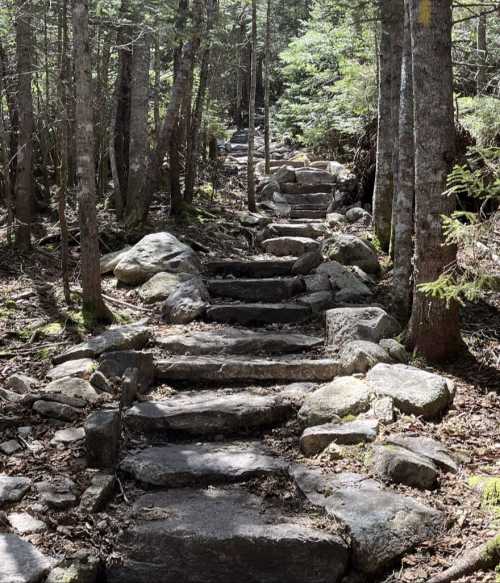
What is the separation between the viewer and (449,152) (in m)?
5.98

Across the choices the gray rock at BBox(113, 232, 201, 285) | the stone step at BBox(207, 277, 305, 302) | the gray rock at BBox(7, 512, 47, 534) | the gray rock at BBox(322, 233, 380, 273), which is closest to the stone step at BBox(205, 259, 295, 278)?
the gray rock at BBox(113, 232, 201, 285)

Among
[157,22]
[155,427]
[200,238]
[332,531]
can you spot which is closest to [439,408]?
[332,531]

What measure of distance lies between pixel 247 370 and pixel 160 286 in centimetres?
282

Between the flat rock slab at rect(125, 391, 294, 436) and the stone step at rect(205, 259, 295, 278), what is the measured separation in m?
4.60

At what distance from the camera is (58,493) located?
4207 millimetres

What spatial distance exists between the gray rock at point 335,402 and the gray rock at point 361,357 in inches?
18.1

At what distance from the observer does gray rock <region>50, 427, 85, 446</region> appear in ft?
16.4

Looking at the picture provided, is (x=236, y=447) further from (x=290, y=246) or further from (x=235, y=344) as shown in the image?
(x=290, y=246)

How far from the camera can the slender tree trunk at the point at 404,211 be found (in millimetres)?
7842

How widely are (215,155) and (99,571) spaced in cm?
1932

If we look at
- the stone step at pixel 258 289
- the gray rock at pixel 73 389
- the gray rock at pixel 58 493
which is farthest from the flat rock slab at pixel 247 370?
the stone step at pixel 258 289

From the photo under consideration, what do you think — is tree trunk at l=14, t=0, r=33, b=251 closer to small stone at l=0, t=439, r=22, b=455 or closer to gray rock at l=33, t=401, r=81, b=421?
gray rock at l=33, t=401, r=81, b=421

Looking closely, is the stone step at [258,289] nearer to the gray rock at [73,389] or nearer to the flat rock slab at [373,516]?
the gray rock at [73,389]

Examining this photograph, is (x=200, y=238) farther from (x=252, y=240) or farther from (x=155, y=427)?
(x=155, y=427)
